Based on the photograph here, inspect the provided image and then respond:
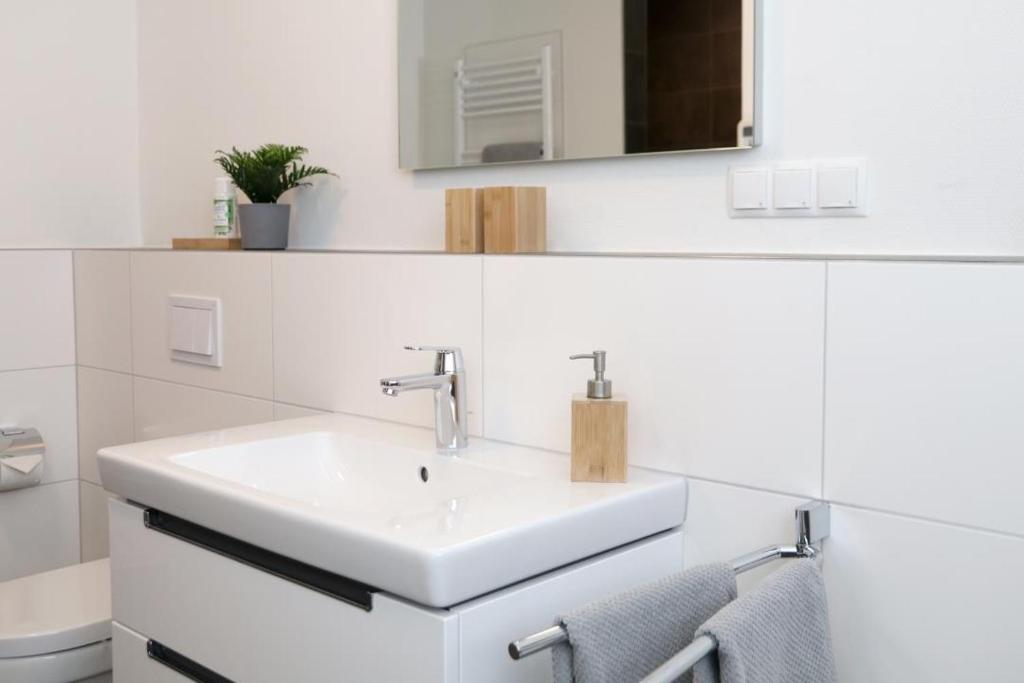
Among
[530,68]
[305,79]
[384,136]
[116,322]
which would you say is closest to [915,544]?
[530,68]

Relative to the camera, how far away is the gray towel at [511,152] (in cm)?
170

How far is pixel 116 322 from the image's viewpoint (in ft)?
8.05

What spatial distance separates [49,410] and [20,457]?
0.13 meters

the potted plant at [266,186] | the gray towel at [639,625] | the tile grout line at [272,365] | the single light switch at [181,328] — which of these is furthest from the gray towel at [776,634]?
the single light switch at [181,328]

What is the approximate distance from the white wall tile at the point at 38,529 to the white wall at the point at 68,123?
1.92 ft

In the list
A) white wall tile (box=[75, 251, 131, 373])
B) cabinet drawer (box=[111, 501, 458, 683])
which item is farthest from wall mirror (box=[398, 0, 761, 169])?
white wall tile (box=[75, 251, 131, 373])

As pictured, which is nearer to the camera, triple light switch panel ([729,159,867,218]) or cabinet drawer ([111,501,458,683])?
cabinet drawer ([111,501,458,683])

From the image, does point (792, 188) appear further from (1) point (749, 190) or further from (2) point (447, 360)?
(2) point (447, 360)

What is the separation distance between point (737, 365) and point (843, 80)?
379mm

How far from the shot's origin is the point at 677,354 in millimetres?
1436

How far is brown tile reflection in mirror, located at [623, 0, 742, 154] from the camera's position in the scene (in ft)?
4.75

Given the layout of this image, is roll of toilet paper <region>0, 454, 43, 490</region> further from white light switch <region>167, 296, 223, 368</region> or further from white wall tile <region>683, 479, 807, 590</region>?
white wall tile <region>683, 479, 807, 590</region>

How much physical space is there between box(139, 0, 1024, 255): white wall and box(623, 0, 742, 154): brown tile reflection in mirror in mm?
37

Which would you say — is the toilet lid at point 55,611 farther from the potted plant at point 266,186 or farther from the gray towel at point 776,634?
the gray towel at point 776,634
